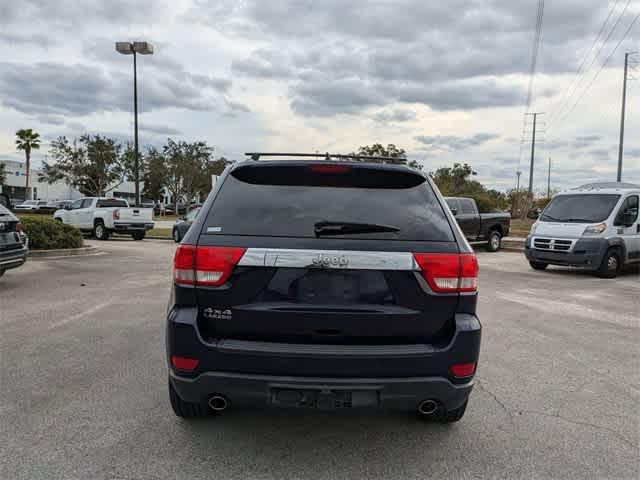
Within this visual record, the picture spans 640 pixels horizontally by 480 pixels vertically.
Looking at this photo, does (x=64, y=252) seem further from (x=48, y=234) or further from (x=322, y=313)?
(x=322, y=313)

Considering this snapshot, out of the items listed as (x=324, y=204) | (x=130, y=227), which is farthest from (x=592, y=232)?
(x=130, y=227)

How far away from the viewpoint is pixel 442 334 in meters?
3.05

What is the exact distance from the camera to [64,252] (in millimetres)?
15102

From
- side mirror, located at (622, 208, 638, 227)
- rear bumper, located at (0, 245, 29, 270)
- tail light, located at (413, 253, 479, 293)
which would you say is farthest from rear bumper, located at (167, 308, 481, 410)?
side mirror, located at (622, 208, 638, 227)

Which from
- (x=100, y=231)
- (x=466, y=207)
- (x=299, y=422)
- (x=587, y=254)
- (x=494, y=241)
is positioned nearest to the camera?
(x=299, y=422)

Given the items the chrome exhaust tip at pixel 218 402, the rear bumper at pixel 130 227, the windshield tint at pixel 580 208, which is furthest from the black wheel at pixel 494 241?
the chrome exhaust tip at pixel 218 402

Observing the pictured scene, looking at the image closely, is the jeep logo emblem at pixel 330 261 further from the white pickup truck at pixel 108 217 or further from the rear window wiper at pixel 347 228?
the white pickup truck at pixel 108 217

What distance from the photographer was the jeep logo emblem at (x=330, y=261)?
293 centimetres

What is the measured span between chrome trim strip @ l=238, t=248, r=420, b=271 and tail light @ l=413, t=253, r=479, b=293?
0.15 m

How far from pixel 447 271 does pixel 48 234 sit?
581 inches

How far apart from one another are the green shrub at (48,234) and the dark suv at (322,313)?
13677 mm

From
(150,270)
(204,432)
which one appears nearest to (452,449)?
(204,432)

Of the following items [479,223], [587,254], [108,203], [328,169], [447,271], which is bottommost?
[587,254]

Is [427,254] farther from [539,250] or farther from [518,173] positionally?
[518,173]
